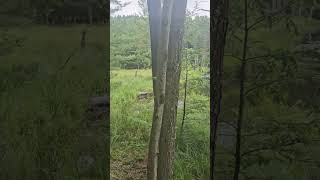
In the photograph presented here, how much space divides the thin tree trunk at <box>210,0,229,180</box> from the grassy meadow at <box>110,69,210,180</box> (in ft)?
0.10

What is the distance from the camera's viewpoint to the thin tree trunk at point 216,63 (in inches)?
76.3

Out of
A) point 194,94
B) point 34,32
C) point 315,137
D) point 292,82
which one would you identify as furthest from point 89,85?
point 315,137

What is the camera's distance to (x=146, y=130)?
6.57 ft

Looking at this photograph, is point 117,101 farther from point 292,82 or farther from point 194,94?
point 292,82

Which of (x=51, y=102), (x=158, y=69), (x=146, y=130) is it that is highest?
(x=158, y=69)

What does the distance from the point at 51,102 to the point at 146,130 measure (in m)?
0.46

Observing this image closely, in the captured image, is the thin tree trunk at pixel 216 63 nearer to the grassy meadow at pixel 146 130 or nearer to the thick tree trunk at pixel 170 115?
the grassy meadow at pixel 146 130

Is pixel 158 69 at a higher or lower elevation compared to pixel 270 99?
higher

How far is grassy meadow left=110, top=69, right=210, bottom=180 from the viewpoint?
6.53 feet

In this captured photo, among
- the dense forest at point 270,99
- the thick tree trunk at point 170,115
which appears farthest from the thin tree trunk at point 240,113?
the thick tree trunk at point 170,115

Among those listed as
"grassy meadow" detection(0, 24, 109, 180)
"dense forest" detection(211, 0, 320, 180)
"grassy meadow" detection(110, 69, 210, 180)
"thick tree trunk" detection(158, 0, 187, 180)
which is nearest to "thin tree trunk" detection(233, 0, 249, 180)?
"dense forest" detection(211, 0, 320, 180)

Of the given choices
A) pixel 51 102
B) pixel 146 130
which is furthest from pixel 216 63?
pixel 51 102

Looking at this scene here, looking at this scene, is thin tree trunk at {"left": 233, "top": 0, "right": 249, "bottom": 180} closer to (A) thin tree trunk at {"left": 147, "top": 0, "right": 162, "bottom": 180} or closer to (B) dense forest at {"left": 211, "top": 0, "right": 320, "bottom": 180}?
(B) dense forest at {"left": 211, "top": 0, "right": 320, "bottom": 180}

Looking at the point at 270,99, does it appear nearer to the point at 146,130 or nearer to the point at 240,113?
the point at 240,113
